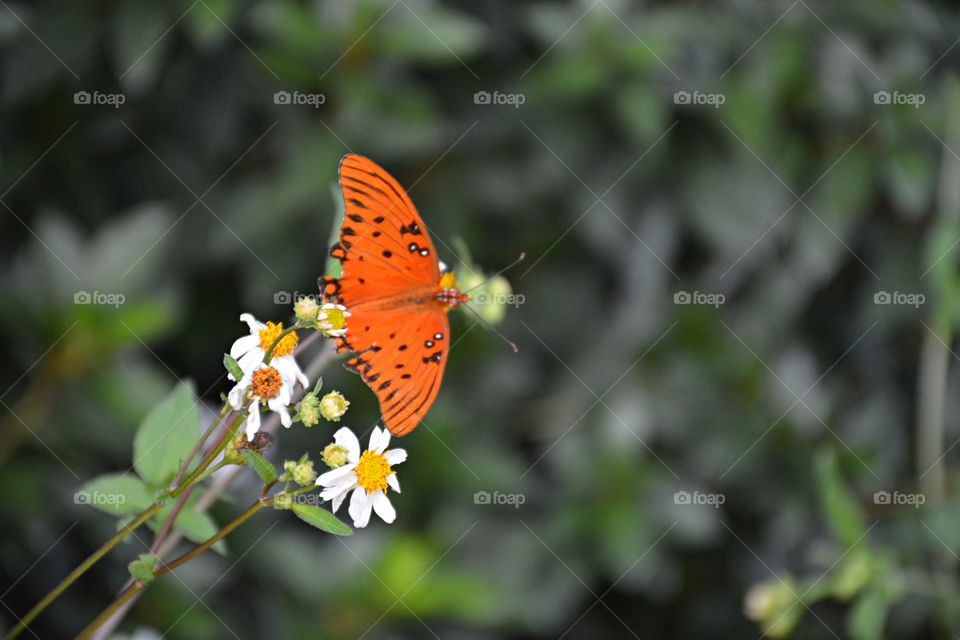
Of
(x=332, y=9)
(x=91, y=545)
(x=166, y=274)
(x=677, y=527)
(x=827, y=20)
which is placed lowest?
(x=91, y=545)

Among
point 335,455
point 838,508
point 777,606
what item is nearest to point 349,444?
point 335,455

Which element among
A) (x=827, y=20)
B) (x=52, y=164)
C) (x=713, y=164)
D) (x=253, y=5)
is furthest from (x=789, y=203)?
(x=52, y=164)

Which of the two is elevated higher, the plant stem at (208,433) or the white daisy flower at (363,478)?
the white daisy flower at (363,478)

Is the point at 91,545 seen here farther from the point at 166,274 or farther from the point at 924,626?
the point at 924,626

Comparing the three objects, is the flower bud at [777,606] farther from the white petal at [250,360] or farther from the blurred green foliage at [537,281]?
the white petal at [250,360]

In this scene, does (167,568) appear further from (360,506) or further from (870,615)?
(870,615)

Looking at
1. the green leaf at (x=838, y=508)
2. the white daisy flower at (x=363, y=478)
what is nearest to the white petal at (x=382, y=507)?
the white daisy flower at (x=363, y=478)
